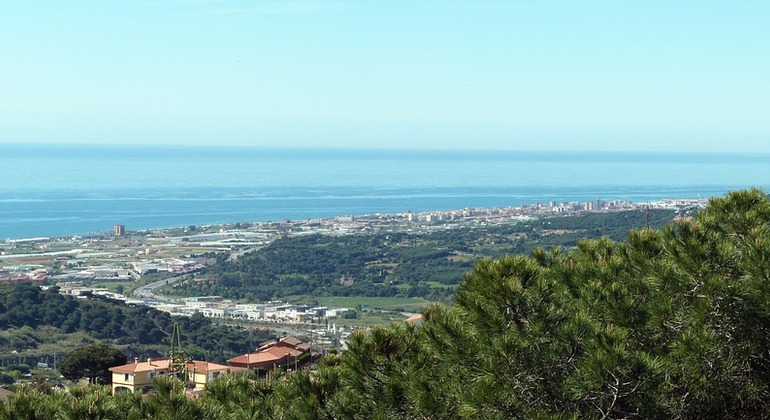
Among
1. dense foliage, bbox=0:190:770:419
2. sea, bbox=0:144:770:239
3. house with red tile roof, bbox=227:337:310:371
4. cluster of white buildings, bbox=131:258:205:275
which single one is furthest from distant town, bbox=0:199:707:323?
dense foliage, bbox=0:190:770:419

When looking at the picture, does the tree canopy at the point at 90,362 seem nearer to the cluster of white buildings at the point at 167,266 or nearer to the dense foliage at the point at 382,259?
the dense foliage at the point at 382,259

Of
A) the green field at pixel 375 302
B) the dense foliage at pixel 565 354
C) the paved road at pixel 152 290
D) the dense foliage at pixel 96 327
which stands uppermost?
the dense foliage at pixel 565 354

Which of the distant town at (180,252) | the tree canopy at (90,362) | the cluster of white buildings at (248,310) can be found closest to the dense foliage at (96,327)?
the cluster of white buildings at (248,310)

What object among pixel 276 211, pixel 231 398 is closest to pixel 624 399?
pixel 231 398

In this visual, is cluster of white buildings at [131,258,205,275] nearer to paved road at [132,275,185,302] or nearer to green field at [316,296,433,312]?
paved road at [132,275,185,302]

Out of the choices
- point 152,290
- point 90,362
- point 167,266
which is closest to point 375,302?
point 152,290

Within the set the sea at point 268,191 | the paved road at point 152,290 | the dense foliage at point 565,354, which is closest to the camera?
the dense foliage at point 565,354

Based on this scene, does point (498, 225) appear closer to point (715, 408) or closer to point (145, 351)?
point (145, 351)
